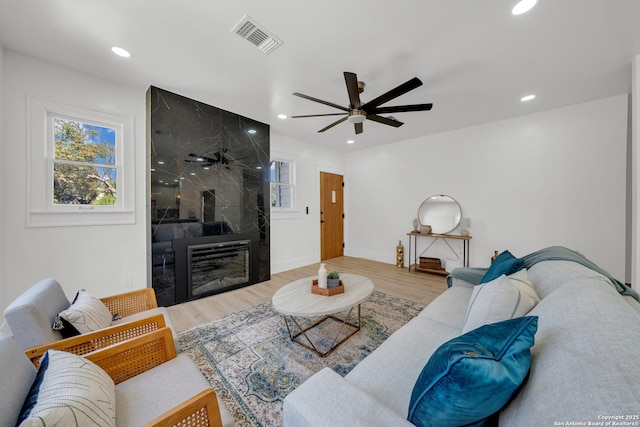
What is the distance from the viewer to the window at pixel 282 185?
14.6 feet

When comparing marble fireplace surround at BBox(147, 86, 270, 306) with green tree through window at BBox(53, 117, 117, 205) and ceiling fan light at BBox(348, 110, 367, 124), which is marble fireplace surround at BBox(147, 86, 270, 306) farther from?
ceiling fan light at BBox(348, 110, 367, 124)

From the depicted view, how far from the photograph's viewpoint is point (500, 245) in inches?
150

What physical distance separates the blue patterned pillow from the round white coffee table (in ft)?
3.46

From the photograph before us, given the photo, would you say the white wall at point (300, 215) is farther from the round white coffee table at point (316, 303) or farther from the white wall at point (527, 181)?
the round white coffee table at point (316, 303)

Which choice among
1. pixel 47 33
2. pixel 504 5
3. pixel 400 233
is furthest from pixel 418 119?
pixel 47 33

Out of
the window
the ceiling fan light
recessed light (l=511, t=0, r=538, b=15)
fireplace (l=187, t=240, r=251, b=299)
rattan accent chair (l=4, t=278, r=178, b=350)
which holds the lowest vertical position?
fireplace (l=187, t=240, r=251, b=299)

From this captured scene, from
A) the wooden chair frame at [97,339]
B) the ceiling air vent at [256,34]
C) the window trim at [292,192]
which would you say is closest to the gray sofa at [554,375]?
the wooden chair frame at [97,339]

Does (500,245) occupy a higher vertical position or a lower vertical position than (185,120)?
lower

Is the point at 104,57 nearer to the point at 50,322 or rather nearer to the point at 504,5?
the point at 50,322

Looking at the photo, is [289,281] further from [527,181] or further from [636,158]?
[636,158]

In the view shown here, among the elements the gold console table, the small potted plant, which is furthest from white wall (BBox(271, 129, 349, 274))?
the small potted plant

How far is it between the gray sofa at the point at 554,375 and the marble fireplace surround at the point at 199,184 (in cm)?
275

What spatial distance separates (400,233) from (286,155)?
2.97m

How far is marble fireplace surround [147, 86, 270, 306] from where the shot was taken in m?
2.83
